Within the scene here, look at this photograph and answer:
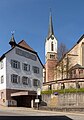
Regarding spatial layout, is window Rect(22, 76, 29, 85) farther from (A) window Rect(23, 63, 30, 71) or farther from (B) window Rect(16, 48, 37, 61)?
(B) window Rect(16, 48, 37, 61)

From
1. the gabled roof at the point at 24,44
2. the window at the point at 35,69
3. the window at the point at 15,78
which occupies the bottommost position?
the window at the point at 15,78

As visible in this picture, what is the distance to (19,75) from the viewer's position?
56.5 metres

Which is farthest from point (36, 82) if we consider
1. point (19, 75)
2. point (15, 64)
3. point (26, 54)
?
point (15, 64)

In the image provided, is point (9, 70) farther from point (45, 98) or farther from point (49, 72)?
point (49, 72)

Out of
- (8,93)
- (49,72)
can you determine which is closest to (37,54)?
(8,93)

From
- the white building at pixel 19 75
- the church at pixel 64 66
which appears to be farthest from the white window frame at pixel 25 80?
the church at pixel 64 66

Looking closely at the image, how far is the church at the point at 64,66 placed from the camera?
53.5 meters

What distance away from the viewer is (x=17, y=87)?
2185 inches

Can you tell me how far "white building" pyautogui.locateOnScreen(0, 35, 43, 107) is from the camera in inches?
2056

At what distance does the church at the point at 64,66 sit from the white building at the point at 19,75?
392 cm

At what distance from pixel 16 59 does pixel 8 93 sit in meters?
7.89

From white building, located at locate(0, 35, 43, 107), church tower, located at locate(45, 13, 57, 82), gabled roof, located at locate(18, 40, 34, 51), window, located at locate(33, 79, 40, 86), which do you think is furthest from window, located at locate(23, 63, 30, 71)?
church tower, located at locate(45, 13, 57, 82)

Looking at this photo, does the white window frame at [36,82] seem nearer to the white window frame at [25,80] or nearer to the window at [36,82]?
the window at [36,82]

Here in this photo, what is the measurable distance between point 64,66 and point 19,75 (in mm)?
22453
